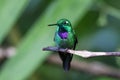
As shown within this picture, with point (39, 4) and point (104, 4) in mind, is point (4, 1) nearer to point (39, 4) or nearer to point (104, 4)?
point (104, 4)

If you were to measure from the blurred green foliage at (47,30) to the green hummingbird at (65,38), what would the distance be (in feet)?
0.56

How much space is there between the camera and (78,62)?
6.79 feet

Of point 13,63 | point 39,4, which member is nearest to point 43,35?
point 13,63

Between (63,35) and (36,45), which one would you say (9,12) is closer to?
(36,45)

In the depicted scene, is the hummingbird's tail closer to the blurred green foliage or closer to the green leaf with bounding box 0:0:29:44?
the blurred green foliage

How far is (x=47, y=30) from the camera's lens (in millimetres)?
1459

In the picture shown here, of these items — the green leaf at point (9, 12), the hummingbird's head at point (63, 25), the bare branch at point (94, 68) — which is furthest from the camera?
the bare branch at point (94, 68)

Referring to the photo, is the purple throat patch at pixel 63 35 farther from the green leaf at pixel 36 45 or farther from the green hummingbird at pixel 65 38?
the green leaf at pixel 36 45

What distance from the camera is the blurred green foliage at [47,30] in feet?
4.53

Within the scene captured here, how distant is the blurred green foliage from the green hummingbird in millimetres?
172

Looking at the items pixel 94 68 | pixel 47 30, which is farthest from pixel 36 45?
pixel 94 68

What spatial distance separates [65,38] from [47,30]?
824 mm

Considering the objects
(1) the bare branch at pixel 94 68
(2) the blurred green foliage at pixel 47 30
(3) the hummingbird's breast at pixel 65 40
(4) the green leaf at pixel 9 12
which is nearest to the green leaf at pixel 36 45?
(2) the blurred green foliage at pixel 47 30

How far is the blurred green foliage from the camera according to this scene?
1.38 metres
